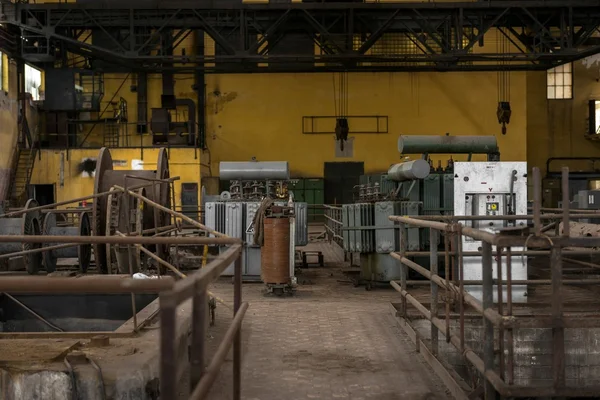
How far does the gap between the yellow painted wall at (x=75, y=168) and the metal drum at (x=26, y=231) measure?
40.4ft

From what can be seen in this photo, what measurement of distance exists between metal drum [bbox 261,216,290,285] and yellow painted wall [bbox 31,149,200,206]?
49.7 feet

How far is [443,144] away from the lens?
44.8ft

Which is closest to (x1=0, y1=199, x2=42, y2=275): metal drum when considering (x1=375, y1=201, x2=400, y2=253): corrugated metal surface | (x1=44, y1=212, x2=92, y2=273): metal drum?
(x1=44, y1=212, x2=92, y2=273): metal drum

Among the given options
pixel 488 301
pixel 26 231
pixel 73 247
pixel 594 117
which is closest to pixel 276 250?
pixel 73 247

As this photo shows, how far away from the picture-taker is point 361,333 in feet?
27.3

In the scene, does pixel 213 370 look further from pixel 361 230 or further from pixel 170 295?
pixel 361 230

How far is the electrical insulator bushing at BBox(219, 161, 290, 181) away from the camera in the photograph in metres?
15.3

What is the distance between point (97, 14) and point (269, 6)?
5.93 metres

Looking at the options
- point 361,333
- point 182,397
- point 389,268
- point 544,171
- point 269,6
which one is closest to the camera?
point 182,397

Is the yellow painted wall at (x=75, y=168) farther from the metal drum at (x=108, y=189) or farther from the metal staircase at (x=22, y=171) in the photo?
the metal drum at (x=108, y=189)

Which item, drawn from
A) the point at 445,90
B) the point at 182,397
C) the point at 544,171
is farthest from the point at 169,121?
the point at 182,397

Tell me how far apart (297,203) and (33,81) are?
16393mm

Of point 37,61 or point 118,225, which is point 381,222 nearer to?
point 118,225

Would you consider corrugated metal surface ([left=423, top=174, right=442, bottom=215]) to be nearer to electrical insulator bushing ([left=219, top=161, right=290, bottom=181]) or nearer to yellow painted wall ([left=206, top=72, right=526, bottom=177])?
electrical insulator bushing ([left=219, top=161, right=290, bottom=181])
